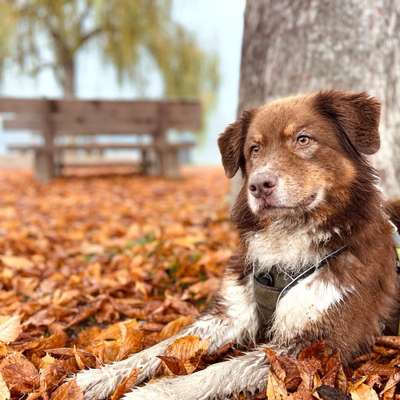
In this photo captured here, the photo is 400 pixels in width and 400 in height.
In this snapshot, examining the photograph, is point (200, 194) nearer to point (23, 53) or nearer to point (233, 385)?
point (233, 385)

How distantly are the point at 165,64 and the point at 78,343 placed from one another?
1653cm

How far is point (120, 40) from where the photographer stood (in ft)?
61.8

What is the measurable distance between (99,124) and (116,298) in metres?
9.62

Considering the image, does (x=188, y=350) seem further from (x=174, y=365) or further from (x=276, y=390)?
(x=276, y=390)

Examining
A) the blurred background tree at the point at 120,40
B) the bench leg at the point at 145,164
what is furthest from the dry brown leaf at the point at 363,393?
the blurred background tree at the point at 120,40

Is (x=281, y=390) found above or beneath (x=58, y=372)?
above

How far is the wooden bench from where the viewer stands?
1302 centimetres

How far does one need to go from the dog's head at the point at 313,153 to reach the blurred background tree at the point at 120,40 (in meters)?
15.8

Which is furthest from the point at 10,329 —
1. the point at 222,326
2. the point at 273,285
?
the point at 273,285

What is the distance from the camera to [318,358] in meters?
2.79

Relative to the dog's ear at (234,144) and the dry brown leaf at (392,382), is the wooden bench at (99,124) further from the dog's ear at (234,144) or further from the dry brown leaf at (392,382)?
the dry brown leaf at (392,382)

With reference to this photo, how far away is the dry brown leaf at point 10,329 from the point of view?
11.3 ft

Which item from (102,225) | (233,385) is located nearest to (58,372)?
(233,385)

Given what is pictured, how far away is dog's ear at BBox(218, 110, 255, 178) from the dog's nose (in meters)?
0.61
